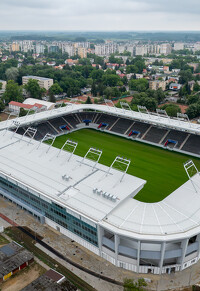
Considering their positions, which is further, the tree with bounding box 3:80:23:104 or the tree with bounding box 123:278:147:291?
the tree with bounding box 3:80:23:104

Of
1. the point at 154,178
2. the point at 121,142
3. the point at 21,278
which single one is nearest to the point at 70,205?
the point at 21,278

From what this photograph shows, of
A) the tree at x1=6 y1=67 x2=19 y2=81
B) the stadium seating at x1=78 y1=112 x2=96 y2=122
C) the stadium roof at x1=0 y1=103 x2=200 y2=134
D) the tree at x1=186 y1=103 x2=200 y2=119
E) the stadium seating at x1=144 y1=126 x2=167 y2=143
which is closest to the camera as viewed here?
the stadium roof at x1=0 y1=103 x2=200 y2=134

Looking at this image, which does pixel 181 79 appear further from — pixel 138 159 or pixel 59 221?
pixel 59 221

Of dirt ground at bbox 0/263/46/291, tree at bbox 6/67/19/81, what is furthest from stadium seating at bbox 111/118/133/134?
tree at bbox 6/67/19/81

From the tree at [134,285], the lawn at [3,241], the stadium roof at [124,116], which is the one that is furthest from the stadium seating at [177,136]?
the lawn at [3,241]

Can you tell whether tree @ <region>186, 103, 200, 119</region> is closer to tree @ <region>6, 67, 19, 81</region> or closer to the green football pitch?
the green football pitch

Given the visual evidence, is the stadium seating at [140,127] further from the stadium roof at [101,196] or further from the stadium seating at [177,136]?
the stadium roof at [101,196]

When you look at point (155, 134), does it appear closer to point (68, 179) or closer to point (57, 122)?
point (57, 122)
